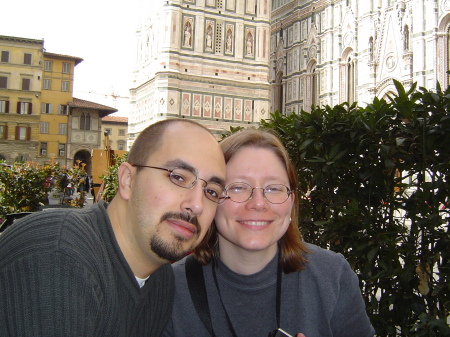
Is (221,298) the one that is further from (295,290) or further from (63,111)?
(63,111)

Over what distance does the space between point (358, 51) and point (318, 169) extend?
19.2 metres

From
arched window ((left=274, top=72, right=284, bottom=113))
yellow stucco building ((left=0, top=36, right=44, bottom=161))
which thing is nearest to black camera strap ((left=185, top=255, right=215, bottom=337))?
arched window ((left=274, top=72, right=284, bottom=113))

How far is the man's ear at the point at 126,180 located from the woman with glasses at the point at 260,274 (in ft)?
1.13

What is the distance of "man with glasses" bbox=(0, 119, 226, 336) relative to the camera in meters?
0.89

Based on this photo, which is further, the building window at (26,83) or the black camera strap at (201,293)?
the building window at (26,83)

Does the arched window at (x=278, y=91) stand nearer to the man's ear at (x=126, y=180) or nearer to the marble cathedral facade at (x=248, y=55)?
the marble cathedral facade at (x=248, y=55)

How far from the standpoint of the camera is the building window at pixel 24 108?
3284 centimetres

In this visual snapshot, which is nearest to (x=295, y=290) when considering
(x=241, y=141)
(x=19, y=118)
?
(x=241, y=141)

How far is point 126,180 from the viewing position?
1240 millimetres

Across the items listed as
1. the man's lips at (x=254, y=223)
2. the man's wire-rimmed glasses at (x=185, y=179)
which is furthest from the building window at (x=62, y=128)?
the man's wire-rimmed glasses at (x=185, y=179)

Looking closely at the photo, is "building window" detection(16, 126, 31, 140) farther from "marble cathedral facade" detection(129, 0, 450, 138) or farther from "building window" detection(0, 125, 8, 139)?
"marble cathedral facade" detection(129, 0, 450, 138)

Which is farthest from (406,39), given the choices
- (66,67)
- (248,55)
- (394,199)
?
(66,67)

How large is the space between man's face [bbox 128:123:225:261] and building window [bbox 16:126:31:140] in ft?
113

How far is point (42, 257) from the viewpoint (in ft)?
2.95
